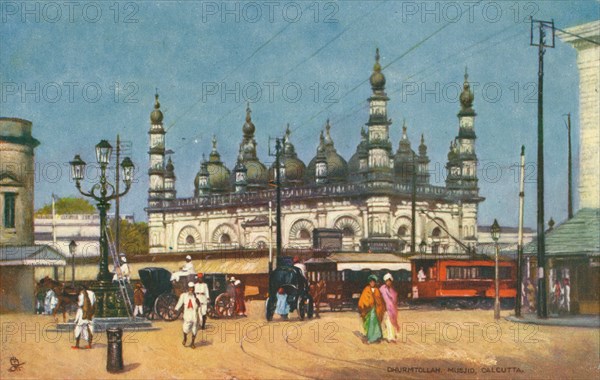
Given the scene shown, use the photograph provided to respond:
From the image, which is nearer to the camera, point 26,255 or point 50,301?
point 26,255

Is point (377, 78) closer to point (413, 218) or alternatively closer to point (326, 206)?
point (413, 218)

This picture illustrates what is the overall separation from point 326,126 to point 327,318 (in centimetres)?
421

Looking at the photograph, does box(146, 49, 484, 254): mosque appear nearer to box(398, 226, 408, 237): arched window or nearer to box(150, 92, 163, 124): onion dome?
box(398, 226, 408, 237): arched window

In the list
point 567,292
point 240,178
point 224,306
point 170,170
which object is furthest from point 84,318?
point 240,178

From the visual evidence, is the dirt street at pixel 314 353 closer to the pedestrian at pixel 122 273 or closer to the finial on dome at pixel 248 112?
the pedestrian at pixel 122 273

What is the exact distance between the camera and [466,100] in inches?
598

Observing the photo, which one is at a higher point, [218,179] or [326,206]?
[218,179]

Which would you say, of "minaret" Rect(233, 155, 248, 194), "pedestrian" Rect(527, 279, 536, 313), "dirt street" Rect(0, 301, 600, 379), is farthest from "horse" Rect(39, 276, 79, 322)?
"minaret" Rect(233, 155, 248, 194)

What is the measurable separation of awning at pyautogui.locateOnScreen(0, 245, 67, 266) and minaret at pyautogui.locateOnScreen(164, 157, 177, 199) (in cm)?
250

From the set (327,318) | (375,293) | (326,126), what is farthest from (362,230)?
(375,293)

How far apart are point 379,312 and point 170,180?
592cm

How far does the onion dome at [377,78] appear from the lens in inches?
579

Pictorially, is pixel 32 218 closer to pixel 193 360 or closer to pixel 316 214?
pixel 193 360

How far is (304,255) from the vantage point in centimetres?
2475
